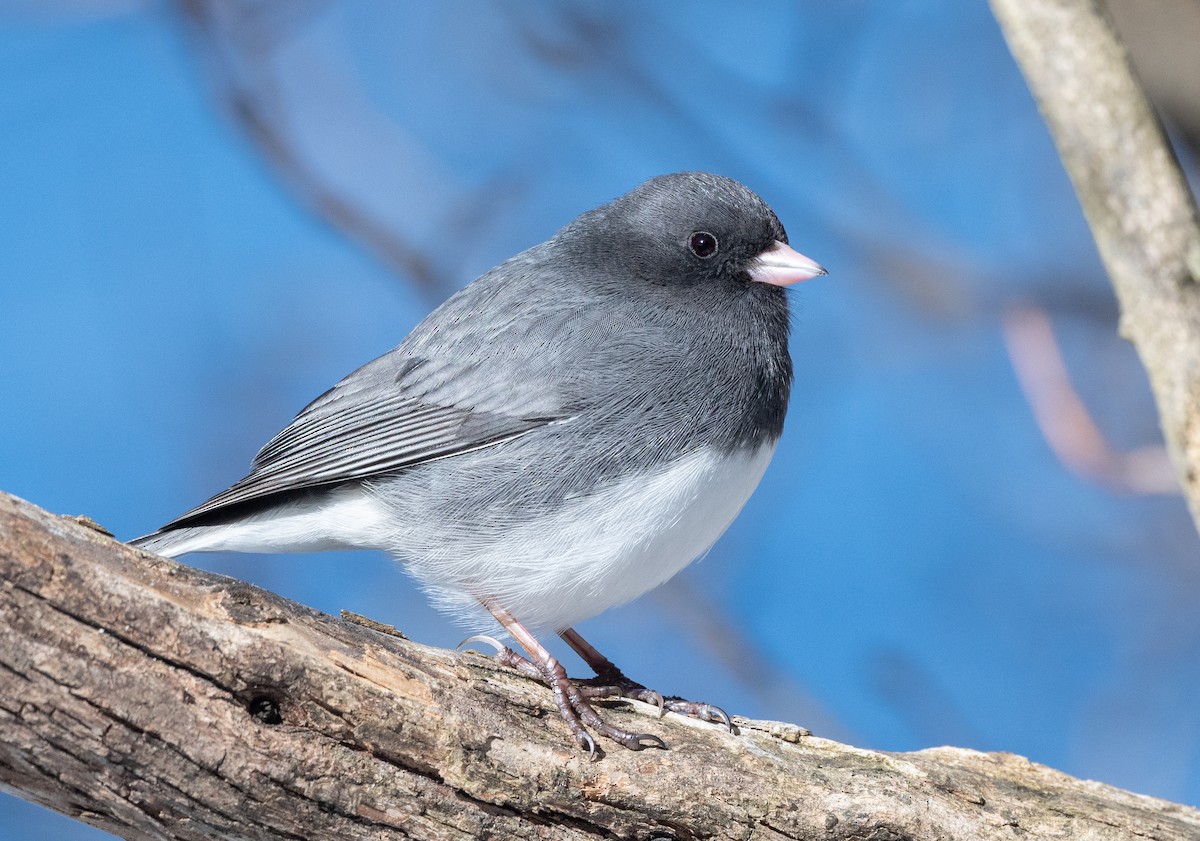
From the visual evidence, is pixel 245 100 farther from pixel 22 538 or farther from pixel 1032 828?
pixel 1032 828

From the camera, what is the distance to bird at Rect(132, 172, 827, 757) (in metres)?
2.41

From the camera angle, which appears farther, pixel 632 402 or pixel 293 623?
pixel 632 402

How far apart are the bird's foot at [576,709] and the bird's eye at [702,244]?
1060 mm

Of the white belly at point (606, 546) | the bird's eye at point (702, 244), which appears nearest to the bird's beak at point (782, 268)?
the bird's eye at point (702, 244)

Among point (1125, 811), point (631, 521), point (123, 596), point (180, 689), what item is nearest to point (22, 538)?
point (123, 596)

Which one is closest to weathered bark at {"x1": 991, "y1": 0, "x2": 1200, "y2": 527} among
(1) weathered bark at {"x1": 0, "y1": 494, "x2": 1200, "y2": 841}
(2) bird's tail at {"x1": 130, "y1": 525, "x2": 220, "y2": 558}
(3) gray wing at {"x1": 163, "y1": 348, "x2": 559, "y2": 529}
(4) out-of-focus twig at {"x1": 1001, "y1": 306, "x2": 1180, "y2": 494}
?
(4) out-of-focus twig at {"x1": 1001, "y1": 306, "x2": 1180, "y2": 494}

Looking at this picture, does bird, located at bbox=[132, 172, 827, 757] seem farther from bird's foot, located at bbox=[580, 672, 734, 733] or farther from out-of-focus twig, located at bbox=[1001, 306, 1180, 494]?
out-of-focus twig, located at bbox=[1001, 306, 1180, 494]

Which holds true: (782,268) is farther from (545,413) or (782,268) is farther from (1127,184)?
(1127,184)

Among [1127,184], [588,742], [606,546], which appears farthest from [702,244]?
[588,742]

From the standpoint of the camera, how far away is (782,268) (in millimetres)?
2732

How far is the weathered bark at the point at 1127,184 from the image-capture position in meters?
2.17

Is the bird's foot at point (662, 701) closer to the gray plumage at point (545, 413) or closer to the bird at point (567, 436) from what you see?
the bird at point (567, 436)

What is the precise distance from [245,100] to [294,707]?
224 centimetres

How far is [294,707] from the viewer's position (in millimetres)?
1901
